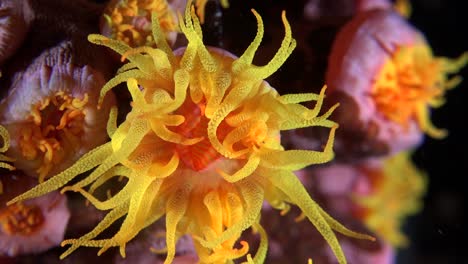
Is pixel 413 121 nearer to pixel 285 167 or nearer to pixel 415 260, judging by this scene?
pixel 285 167

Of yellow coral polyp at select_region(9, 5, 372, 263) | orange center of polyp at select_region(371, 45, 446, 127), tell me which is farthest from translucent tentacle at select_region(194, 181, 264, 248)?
orange center of polyp at select_region(371, 45, 446, 127)

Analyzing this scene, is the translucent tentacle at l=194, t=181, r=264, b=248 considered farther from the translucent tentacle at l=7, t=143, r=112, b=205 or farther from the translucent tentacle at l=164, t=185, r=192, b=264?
the translucent tentacle at l=7, t=143, r=112, b=205

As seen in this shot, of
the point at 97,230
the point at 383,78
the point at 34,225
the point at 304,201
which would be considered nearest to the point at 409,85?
the point at 383,78

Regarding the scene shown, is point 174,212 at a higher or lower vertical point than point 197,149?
lower

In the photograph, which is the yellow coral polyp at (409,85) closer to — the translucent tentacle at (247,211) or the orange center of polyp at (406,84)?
the orange center of polyp at (406,84)

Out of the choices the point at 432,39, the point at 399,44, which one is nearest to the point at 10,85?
the point at 399,44

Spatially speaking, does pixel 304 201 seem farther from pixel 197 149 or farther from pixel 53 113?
pixel 53 113

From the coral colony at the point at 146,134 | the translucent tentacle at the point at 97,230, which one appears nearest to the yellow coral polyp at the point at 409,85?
the coral colony at the point at 146,134
